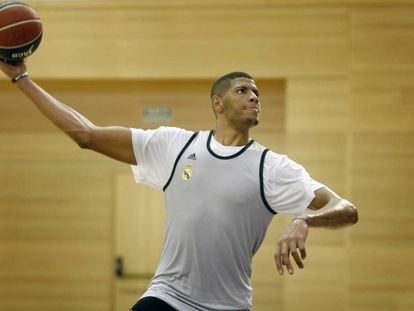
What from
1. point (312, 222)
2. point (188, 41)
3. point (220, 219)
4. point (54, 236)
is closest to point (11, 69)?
point (220, 219)

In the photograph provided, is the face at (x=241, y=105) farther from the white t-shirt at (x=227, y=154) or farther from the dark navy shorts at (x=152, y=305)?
the dark navy shorts at (x=152, y=305)

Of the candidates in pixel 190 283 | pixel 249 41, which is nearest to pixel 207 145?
pixel 190 283

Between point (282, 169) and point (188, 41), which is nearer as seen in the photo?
point (282, 169)

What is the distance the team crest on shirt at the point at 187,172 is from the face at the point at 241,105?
33cm

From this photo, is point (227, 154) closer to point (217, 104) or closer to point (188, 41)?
point (217, 104)

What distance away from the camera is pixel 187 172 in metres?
3.71

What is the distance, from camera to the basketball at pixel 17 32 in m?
3.88

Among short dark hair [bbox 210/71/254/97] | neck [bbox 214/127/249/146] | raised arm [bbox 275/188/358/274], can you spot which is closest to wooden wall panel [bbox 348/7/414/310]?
short dark hair [bbox 210/71/254/97]

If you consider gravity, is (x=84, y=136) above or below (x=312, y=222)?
above

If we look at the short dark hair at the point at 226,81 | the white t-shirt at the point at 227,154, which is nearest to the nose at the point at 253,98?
the short dark hair at the point at 226,81

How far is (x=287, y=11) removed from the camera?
7535mm

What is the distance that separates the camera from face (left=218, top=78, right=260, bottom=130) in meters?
3.84

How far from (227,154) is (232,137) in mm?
122

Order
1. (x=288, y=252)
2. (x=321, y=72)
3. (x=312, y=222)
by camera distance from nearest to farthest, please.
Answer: (x=288, y=252)
(x=312, y=222)
(x=321, y=72)
